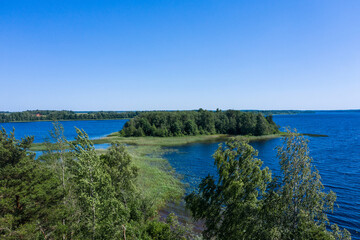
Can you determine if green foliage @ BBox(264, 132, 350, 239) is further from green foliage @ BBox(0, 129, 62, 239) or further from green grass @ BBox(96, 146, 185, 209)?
green grass @ BBox(96, 146, 185, 209)

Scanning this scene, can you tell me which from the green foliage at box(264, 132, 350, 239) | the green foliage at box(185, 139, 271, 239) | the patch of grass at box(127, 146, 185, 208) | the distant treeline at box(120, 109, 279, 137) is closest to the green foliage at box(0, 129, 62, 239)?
the patch of grass at box(127, 146, 185, 208)

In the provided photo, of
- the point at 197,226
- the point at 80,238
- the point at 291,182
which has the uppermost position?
the point at 291,182

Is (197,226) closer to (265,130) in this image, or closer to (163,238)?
(163,238)

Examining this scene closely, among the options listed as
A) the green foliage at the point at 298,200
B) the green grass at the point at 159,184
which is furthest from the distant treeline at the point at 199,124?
the green foliage at the point at 298,200

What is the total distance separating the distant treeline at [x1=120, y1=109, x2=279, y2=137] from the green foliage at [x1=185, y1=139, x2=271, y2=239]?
3543 inches

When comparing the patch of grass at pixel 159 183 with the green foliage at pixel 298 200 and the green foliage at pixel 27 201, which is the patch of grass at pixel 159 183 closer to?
the green foliage at pixel 27 201

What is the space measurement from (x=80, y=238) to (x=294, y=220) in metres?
14.5

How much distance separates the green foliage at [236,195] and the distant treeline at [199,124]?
3543 inches

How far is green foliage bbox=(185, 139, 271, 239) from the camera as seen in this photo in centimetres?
1519

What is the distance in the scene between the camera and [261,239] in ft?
42.5

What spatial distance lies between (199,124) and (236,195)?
108 metres

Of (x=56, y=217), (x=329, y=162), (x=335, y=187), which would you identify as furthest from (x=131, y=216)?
(x=329, y=162)

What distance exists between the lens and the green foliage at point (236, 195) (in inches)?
598

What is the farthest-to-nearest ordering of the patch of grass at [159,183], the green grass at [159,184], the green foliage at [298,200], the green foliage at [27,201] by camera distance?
the patch of grass at [159,183] < the green grass at [159,184] < the green foliage at [27,201] < the green foliage at [298,200]
